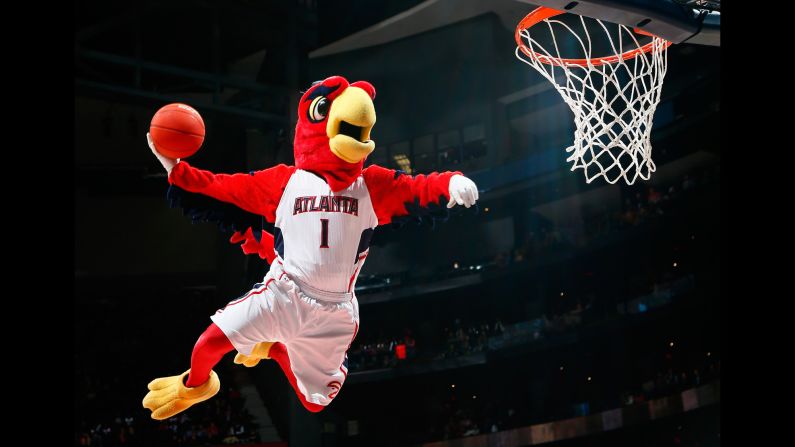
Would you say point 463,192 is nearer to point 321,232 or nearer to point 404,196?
point 404,196

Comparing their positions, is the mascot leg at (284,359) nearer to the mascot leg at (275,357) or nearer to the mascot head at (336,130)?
the mascot leg at (275,357)

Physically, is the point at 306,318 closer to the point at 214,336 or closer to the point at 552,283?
the point at 214,336

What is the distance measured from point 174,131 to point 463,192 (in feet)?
4.42

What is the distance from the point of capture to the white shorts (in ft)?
14.2

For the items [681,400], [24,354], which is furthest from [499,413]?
[24,354]

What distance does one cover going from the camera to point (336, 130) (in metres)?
4.32

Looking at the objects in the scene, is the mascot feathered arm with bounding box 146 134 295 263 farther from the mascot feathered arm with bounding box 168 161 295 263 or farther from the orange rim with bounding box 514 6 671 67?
the orange rim with bounding box 514 6 671 67

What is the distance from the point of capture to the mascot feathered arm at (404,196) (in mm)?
4414

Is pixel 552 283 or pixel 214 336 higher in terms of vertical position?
pixel 552 283

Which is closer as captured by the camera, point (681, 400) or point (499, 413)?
point (681, 400)

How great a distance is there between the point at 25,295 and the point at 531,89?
10.3 meters

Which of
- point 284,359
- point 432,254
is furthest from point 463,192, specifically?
point 432,254

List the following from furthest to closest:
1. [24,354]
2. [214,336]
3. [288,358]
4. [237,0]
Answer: [237,0]
[288,358]
[214,336]
[24,354]

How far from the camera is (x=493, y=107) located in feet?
43.6
